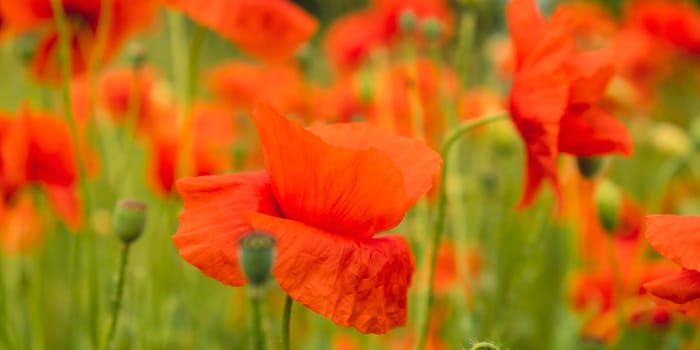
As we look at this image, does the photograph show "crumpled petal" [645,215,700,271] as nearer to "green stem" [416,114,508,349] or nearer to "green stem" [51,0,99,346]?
"green stem" [416,114,508,349]

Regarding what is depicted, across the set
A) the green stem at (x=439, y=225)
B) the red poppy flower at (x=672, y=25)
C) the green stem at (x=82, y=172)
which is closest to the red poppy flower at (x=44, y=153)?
the green stem at (x=82, y=172)

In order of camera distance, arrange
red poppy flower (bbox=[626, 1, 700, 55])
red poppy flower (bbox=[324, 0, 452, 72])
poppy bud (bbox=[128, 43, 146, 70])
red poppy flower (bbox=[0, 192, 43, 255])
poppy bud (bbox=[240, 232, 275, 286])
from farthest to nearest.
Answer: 1. red poppy flower (bbox=[626, 1, 700, 55])
2. red poppy flower (bbox=[324, 0, 452, 72])
3. red poppy flower (bbox=[0, 192, 43, 255])
4. poppy bud (bbox=[128, 43, 146, 70])
5. poppy bud (bbox=[240, 232, 275, 286])

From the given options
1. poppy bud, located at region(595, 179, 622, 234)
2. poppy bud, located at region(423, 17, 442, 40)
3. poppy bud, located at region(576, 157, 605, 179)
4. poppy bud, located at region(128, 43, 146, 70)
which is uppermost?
poppy bud, located at region(423, 17, 442, 40)

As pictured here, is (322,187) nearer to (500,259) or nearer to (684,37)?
(500,259)

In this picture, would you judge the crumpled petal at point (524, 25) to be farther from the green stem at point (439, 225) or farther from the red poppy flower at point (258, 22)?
the red poppy flower at point (258, 22)

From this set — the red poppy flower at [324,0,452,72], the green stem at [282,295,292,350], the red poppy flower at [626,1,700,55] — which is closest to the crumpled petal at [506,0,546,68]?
the green stem at [282,295,292,350]
